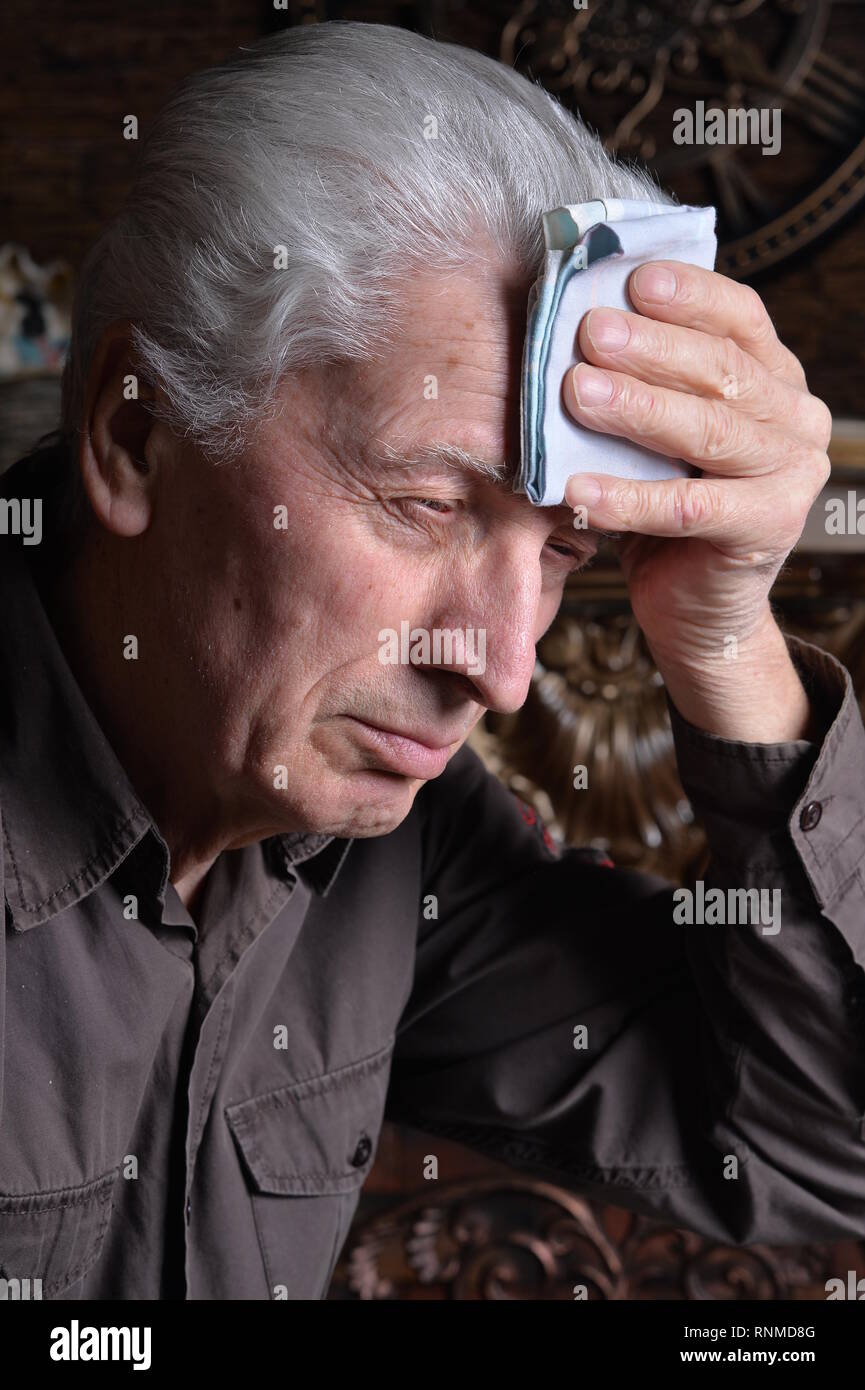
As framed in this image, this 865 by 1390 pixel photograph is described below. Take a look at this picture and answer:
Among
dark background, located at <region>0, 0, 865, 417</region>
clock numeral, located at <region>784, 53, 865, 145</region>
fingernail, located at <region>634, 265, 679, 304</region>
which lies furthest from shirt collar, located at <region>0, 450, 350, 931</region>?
clock numeral, located at <region>784, 53, 865, 145</region>

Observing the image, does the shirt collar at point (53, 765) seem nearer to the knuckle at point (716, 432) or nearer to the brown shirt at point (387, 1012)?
the brown shirt at point (387, 1012)

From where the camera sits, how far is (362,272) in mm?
787

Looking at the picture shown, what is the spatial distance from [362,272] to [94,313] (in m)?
0.23

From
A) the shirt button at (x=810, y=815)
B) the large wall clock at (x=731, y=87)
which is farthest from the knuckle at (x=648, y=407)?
the large wall clock at (x=731, y=87)

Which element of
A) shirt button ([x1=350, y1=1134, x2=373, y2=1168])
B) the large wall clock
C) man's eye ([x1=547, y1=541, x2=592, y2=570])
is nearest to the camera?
man's eye ([x1=547, y1=541, x2=592, y2=570])

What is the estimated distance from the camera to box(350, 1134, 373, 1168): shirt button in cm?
112

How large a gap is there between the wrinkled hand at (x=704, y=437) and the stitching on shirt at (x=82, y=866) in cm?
36

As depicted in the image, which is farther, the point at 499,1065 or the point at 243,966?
the point at 499,1065

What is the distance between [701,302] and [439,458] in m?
0.18

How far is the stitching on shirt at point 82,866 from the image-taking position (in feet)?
2.81

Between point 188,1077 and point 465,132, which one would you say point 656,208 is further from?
point 188,1077

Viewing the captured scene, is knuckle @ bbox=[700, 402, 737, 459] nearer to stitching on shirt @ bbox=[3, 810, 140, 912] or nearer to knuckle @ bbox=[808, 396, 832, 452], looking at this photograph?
knuckle @ bbox=[808, 396, 832, 452]

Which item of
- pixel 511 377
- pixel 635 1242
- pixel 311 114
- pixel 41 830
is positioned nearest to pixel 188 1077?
pixel 41 830

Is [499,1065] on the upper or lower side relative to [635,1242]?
upper
